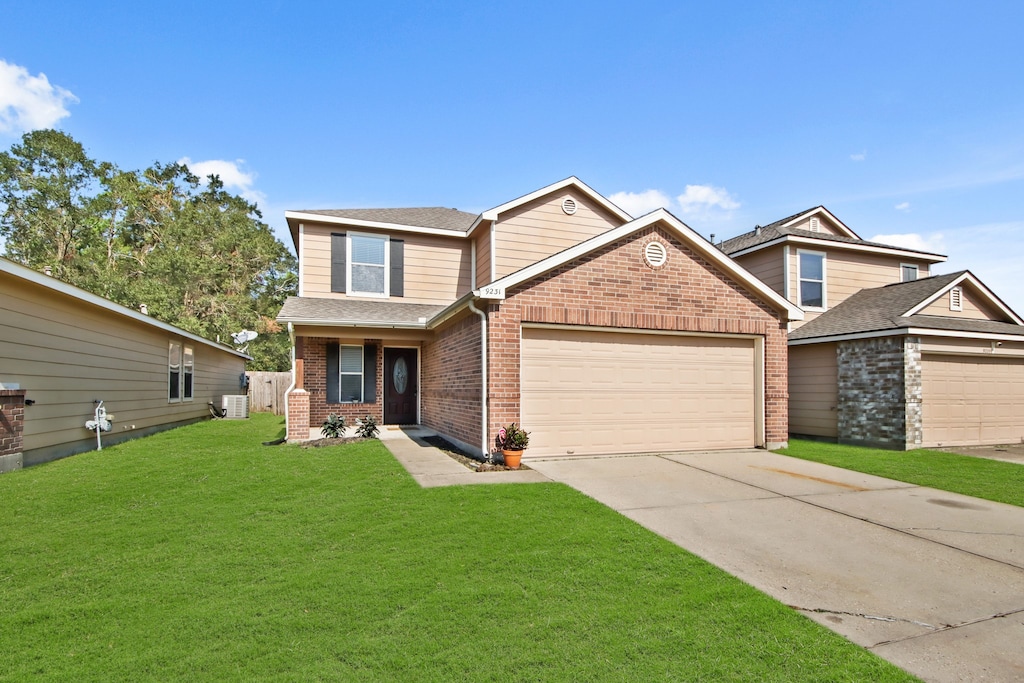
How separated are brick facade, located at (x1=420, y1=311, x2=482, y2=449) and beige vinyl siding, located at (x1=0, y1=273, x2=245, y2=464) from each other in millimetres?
6856

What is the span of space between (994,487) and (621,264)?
6494 mm

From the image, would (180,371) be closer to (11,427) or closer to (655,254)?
(11,427)

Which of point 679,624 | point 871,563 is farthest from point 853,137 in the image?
point 679,624

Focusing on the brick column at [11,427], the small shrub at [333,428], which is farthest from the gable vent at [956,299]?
the brick column at [11,427]

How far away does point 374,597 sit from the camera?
11.7ft

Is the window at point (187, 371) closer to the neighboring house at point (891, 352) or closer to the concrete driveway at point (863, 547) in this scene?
the concrete driveway at point (863, 547)

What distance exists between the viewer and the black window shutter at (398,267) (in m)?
13.6

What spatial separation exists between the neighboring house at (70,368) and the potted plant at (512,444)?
7.46 meters

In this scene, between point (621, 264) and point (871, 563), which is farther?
point (621, 264)

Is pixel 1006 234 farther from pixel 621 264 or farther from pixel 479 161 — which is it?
pixel 479 161

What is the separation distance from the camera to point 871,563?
439 centimetres

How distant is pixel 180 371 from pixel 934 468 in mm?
18541

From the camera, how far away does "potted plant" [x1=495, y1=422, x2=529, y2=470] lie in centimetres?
812

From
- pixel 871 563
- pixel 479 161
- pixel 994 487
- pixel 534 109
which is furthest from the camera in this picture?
pixel 479 161
